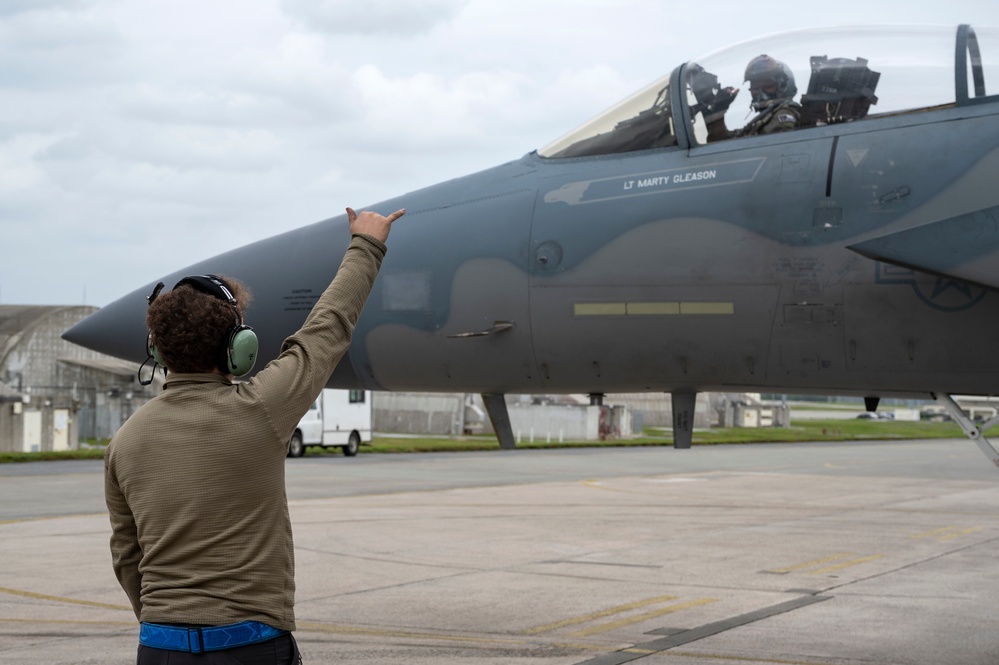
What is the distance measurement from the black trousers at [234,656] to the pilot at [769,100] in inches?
164

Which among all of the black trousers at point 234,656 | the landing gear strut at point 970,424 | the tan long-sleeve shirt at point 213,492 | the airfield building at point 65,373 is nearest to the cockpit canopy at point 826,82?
the landing gear strut at point 970,424

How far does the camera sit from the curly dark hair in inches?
123

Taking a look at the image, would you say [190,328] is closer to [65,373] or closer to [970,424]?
[970,424]

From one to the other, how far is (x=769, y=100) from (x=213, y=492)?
428 cm

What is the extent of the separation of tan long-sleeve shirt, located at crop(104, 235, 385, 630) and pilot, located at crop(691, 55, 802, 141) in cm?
379

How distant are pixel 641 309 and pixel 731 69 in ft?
4.85

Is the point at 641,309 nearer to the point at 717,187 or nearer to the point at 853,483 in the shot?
the point at 717,187

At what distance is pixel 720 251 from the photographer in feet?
19.8

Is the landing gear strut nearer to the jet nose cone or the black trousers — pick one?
the black trousers

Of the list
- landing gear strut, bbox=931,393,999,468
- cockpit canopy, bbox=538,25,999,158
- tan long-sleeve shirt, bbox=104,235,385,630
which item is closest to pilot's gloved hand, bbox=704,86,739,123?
cockpit canopy, bbox=538,25,999,158

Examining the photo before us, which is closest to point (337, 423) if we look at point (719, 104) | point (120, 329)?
point (120, 329)

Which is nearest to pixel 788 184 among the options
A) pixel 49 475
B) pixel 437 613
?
pixel 437 613

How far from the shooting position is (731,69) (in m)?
6.34

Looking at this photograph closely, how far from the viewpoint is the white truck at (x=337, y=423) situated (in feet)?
109
